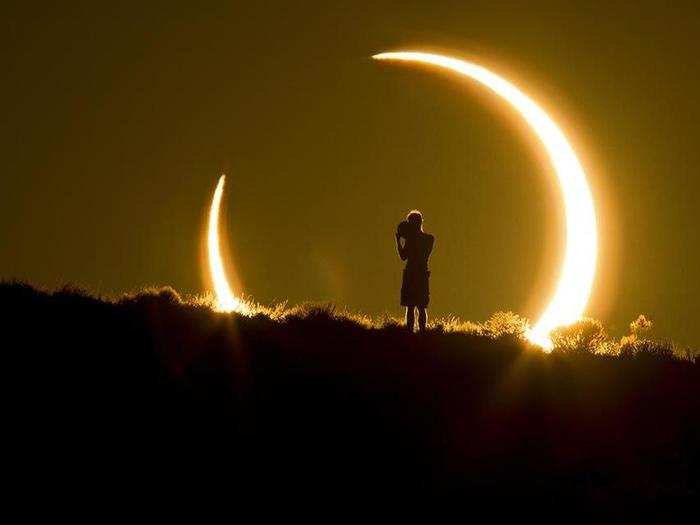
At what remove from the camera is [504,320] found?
16.9 meters

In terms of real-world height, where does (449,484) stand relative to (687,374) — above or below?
below

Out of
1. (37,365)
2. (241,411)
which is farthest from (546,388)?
(37,365)

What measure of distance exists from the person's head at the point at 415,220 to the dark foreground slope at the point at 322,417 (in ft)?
6.91

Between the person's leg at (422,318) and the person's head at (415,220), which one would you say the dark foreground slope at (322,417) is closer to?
the person's leg at (422,318)

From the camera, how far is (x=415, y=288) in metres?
15.0

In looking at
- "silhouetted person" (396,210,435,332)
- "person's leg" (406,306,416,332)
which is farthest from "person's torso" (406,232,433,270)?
"person's leg" (406,306,416,332)

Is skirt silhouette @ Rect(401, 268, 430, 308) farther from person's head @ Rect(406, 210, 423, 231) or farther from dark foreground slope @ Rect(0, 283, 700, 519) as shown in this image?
dark foreground slope @ Rect(0, 283, 700, 519)

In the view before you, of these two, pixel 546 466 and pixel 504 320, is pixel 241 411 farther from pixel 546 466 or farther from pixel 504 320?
pixel 504 320

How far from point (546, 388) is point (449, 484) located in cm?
339

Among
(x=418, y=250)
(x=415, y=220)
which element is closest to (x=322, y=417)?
(x=418, y=250)

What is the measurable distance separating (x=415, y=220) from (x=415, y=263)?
2.33 feet

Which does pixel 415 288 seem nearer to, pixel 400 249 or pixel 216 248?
pixel 400 249

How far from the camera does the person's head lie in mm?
15172

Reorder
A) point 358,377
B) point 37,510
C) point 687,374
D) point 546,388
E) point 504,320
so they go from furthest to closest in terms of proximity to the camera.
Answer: point 504,320
point 687,374
point 546,388
point 358,377
point 37,510
